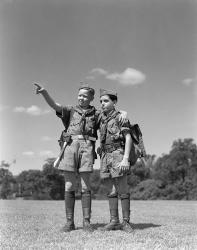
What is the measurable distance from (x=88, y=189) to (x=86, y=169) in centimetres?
33

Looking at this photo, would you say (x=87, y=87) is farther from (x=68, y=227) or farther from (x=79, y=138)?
(x=68, y=227)

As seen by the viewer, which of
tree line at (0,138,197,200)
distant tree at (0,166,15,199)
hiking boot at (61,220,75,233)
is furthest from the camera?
distant tree at (0,166,15,199)

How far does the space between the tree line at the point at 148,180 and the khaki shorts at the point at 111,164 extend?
129 feet

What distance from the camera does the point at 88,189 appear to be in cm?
593

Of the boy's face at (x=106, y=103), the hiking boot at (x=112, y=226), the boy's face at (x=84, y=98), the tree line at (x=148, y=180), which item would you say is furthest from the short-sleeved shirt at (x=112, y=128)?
the tree line at (x=148, y=180)

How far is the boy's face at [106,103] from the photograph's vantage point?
6.12 meters

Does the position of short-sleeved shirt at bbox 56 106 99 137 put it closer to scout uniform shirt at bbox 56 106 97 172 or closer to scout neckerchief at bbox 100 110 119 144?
scout uniform shirt at bbox 56 106 97 172

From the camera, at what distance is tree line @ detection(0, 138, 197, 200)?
188ft

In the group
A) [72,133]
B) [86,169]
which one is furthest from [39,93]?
[86,169]

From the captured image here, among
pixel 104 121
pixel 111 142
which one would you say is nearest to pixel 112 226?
pixel 111 142

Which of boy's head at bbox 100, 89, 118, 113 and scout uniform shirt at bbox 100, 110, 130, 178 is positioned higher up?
boy's head at bbox 100, 89, 118, 113

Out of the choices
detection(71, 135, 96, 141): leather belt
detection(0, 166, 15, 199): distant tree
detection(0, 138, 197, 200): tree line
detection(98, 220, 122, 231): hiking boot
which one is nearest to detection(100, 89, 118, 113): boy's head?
detection(71, 135, 96, 141): leather belt

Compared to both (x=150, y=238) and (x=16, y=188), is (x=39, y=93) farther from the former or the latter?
(x=16, y=188)

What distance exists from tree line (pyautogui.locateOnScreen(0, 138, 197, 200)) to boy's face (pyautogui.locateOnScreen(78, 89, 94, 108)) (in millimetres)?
39384
